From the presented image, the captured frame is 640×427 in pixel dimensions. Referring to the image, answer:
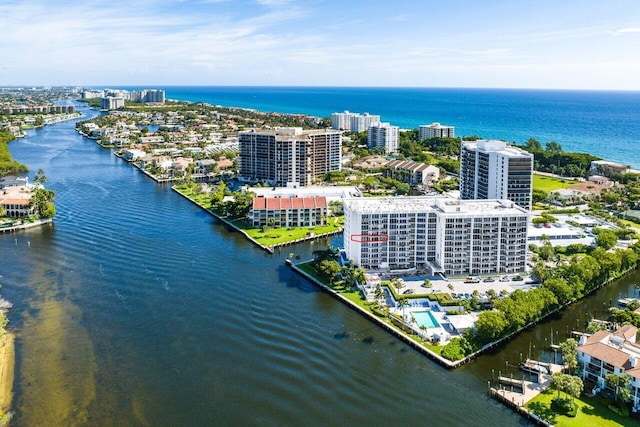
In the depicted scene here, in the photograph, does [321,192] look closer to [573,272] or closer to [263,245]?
[263,245]

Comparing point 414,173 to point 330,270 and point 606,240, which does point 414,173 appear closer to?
point 606,240

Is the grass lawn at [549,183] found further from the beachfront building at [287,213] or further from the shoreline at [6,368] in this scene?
the shoreline at [6,368]

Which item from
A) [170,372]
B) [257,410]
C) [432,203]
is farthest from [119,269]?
[432,203]

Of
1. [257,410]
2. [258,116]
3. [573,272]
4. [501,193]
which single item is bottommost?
[257,410]

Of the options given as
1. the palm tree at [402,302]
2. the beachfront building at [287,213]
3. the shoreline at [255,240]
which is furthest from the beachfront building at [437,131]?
the palm tree at [402,302]

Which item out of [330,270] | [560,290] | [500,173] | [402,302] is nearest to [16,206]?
[330,270]

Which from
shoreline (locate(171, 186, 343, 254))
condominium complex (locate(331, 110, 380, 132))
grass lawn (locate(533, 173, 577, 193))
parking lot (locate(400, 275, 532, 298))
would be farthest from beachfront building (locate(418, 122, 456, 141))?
parking lot (locate(400, 275, 532, 298))
